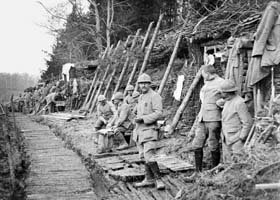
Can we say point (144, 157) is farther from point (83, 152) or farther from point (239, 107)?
point (83, 152)

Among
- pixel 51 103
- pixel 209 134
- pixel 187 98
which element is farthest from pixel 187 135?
pixel 51 103

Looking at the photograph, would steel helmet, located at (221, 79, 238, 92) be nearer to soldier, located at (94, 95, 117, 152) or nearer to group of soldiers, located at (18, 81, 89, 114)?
soldier, located at (94, 95, 117, 152)

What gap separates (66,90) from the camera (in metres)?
23.1

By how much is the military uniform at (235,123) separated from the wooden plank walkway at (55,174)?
7.65 ft

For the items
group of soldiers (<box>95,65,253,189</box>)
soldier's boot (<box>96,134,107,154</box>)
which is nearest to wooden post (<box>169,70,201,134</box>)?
soldier's boot (<box>96,134,107,154</box>)

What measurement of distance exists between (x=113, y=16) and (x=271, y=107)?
24508 millimetres

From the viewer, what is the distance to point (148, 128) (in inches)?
269

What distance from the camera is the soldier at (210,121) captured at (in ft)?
22.7

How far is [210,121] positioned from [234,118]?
652 millimetres

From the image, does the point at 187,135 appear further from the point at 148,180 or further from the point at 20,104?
the point at 20,104

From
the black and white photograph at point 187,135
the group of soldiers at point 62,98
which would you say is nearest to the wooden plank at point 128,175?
the black and white photograph at point 187,135

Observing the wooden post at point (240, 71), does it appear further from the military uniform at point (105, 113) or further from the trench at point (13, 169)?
the military uniform at point (105, 113)

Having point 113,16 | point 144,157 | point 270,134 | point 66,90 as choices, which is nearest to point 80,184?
point 144,157

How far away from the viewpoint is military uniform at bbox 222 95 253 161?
20.4 feet
